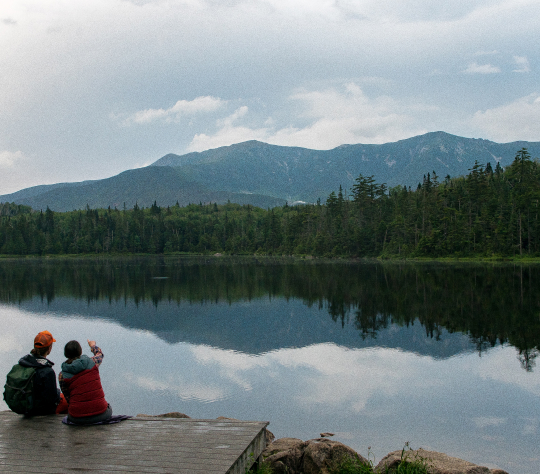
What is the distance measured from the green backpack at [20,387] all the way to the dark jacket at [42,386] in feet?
0.27

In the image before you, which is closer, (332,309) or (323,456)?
(323,456)

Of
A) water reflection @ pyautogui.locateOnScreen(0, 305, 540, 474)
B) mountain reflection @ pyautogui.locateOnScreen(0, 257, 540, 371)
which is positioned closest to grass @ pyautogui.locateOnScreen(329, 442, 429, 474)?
water reflection @ pyautogui.locateOnScreen(0, 305, 540, 474)

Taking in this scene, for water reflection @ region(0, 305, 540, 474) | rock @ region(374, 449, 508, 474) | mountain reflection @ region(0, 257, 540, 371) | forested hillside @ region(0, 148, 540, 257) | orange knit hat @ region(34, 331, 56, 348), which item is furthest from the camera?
forested hillside @ region(0, 148, 540, 257)

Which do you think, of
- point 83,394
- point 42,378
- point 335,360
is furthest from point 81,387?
point 335,360

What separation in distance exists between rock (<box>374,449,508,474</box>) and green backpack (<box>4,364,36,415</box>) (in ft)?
21.5

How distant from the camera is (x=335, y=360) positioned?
1906cm

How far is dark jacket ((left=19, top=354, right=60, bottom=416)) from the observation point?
8586 mm

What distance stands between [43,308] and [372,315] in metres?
23.9

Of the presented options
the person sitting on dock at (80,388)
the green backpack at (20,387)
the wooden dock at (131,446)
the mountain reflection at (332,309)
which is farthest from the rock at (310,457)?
the mountain reflection at (332,309)

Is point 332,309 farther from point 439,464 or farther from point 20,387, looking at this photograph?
point 20,387

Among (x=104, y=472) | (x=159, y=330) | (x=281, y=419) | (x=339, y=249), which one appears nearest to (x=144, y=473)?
(x=104, y=472)

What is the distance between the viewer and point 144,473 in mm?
6586

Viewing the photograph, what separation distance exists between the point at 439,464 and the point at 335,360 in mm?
11035

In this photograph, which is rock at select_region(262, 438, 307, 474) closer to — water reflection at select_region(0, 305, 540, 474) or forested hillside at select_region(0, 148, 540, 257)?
water reflection at select_region(0, 305, 540, 474)
